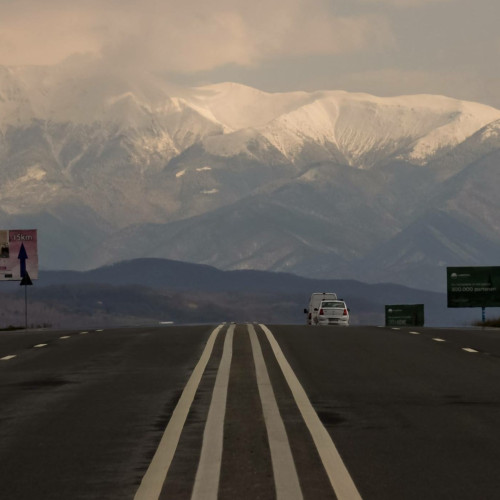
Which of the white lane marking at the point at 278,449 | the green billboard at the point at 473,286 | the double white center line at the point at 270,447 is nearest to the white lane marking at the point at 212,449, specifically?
the double white center line at the point at 270,447

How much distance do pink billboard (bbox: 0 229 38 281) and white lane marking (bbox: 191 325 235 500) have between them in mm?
66173

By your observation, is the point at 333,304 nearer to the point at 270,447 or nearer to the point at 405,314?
the point at 405,314

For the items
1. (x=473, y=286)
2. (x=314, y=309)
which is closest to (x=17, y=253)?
(x=314, y=309)

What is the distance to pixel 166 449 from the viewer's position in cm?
1242

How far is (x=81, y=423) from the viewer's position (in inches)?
574

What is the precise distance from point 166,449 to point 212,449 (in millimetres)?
415

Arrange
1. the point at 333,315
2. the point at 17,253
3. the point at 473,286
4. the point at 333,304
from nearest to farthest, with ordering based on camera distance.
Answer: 1. the point at 473,286
2. the point at 333,315
3. the point at 333,304
4. the point at 17,253

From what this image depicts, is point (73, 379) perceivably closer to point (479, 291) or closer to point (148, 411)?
point (148, 411)

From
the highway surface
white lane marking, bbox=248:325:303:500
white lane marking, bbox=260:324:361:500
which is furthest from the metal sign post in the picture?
white lane marking, bbox=260:324:361:500

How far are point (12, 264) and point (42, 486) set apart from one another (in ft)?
252

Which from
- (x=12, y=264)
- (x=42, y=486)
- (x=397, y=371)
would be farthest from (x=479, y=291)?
(x=42, y=486)

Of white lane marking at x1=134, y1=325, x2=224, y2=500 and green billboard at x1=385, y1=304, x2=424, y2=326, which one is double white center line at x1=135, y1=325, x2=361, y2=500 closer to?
white lane marking at x1=134, y1=325, x2=224, y2=500

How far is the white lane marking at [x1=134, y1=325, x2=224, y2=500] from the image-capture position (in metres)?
10.2

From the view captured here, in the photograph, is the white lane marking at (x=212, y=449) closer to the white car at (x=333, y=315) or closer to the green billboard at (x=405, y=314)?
the white car at (x=333, y=315)
